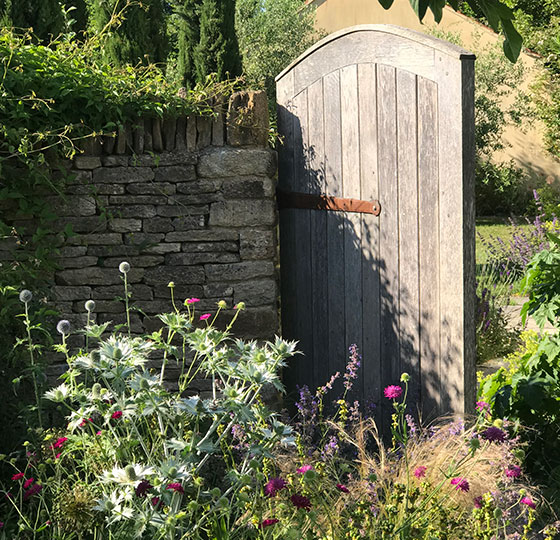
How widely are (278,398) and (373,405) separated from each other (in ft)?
1.82

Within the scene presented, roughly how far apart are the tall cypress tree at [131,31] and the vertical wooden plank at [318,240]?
3.85 metres

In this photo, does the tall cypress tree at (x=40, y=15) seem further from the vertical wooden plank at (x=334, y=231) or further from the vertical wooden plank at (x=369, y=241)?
the vertical wooden plank at (x=369, y=241)

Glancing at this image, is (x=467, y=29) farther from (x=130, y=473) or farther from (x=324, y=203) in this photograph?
(x=130, y=473)

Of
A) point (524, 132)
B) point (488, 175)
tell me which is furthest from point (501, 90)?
point (488, 175)

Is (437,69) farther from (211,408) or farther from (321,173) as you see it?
(211,408)

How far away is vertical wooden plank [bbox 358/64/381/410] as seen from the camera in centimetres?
348

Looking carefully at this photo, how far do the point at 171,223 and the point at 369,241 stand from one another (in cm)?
101

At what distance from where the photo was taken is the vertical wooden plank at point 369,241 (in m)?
3.48

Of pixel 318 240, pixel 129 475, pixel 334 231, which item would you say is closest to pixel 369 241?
pixel 334 231

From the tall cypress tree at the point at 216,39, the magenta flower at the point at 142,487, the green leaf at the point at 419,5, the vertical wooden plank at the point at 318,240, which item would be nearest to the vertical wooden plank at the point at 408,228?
the vertical wooden plank at the point at 318,240

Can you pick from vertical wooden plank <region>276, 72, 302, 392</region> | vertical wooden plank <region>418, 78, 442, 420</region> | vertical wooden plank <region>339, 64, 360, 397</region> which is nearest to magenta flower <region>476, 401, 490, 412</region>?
vertical wooden plank <region>418, 78, 442, 420</region>

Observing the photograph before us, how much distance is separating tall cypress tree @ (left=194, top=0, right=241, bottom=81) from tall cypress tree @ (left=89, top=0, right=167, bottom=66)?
1596 mm

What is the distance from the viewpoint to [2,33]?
145 inches

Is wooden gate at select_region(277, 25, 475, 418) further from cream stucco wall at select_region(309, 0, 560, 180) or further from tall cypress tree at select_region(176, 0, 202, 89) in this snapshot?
cream stucco wall at select_region(309, 0, 560, 180)
